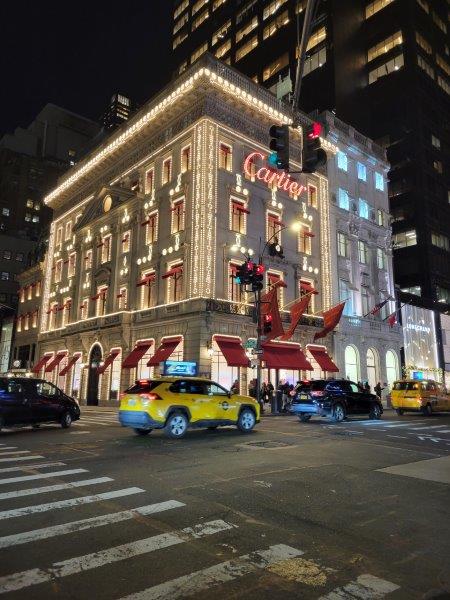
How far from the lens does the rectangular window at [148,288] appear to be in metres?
33.8

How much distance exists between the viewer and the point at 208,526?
5461 mm

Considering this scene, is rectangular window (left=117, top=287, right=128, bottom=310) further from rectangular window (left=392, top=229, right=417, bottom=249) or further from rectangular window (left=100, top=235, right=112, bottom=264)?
rectangular window (left=392, top=229, right=417, bottom=249)

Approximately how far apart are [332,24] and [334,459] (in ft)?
240

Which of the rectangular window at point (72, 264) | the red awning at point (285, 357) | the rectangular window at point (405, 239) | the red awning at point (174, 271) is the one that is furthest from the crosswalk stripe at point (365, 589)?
the rectangular window at point (405, 239)

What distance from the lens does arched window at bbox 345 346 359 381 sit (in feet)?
127

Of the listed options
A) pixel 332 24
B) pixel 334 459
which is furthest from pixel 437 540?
pixel 332 24

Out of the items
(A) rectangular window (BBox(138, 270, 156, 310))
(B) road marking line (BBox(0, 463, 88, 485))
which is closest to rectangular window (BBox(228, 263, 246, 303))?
(A) rectangular window (BBox(138, 270, 156, 310))

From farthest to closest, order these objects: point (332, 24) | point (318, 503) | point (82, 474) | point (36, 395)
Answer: point (332, 24) < point (36, 395) < point (82, 474) < point (318, 503)

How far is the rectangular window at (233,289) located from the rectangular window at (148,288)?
6.29 meters

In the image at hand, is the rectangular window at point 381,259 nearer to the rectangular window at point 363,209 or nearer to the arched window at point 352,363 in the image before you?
the rectangular window at point 363,209

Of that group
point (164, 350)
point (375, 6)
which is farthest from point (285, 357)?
point (375, 6)

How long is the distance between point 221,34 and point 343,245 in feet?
223

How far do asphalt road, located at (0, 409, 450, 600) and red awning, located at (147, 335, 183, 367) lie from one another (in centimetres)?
1831

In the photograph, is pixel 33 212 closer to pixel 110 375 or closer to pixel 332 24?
pixel 332 24
